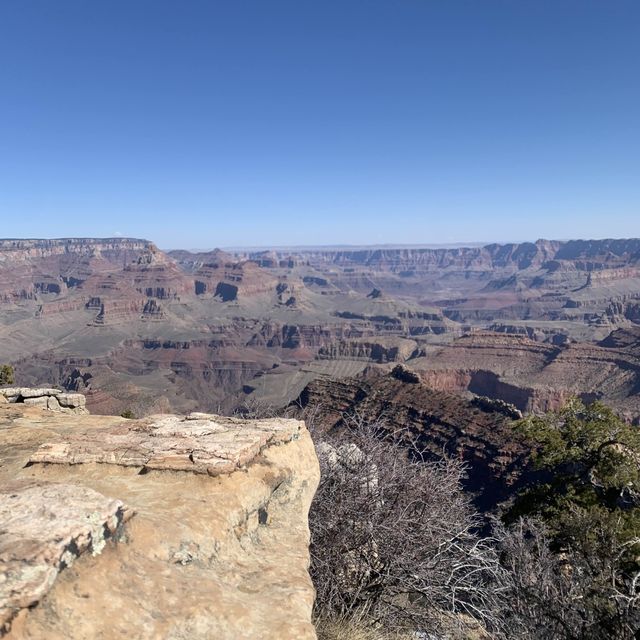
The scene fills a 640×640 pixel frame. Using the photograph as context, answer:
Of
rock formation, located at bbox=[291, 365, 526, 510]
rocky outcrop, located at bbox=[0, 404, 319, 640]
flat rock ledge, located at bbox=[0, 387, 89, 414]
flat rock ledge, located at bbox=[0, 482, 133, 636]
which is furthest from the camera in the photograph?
rock formation, located at bbox=[291, 365, 526, 510]

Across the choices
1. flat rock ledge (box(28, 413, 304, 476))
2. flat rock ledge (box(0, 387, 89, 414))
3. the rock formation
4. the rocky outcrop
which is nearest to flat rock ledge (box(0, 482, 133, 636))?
the rocky outcrop

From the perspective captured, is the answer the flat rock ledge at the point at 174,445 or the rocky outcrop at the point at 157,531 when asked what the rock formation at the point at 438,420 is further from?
the rocky outcrop at the point at 157,531

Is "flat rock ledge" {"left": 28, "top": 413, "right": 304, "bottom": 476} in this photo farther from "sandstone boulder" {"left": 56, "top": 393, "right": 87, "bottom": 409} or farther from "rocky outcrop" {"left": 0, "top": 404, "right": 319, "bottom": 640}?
"sandstone boulder" {"left": 56, "top": 393, "right": 87, "bottom": 409}

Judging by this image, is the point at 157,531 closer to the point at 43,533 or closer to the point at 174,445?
→ the point at 43,533

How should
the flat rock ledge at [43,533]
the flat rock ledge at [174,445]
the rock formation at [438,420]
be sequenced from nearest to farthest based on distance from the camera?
1. the flat rock ledge at [43,533]
2. the flat rock ledge at [174,445]
3. the rock formation at [438,420]

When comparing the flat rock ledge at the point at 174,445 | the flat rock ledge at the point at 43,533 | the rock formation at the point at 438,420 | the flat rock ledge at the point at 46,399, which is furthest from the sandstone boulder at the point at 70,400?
the rock formation at the point at 438,420
